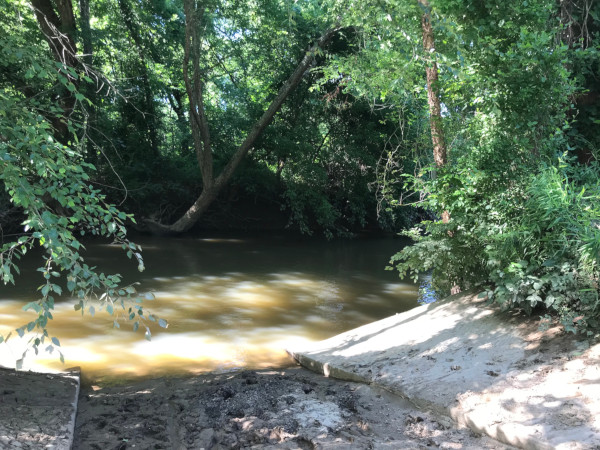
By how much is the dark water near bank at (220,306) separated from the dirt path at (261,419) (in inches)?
50.1

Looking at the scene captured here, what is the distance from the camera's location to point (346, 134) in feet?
64.6

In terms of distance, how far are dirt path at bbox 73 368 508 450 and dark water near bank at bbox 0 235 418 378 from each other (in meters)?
1.27

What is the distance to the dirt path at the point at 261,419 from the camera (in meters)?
3.77

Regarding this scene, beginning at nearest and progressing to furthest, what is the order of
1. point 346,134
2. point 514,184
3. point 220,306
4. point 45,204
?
point 45,204 < point 514,184 < point 220,306 < point 346,134

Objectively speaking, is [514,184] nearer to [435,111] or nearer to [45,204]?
[435,111]

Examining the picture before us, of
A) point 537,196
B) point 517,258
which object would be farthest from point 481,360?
point 537,196

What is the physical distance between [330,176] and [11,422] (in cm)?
1712

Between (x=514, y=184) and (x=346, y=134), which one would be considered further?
(x=346, y=134)

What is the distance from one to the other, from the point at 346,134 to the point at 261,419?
16.5 m

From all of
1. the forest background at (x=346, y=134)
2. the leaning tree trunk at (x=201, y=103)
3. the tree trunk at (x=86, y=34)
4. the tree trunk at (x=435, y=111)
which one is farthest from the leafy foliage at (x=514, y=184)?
the tree trunk at (x=86, y=34)

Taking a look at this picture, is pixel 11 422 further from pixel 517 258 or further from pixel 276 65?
pixel 276 65

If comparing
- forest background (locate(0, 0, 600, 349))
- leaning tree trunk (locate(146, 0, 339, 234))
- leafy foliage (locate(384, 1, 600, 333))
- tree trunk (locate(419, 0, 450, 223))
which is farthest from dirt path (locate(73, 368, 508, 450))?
leaning tree trunk (locate(146, 0, 339, 234))

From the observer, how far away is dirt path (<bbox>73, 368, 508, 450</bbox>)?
3770 mm

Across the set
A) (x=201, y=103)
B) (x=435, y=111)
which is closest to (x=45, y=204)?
(x=435, y=111)
